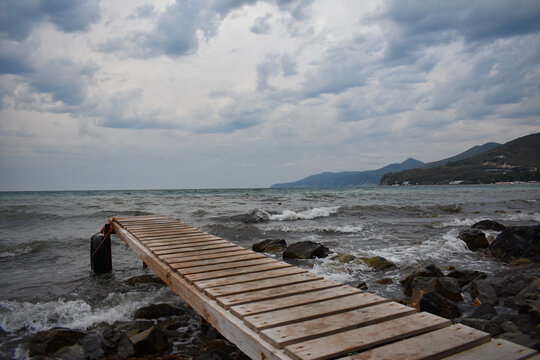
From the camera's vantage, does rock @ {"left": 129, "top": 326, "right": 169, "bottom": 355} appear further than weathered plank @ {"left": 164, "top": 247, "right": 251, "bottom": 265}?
No

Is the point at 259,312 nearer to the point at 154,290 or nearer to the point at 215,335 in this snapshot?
the point at 215,335

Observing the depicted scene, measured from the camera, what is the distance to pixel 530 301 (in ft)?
17.2

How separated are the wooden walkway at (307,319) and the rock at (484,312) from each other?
253 centimetres

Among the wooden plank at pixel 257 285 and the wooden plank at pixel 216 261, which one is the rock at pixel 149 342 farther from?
the wooden plank at pixel 257 285

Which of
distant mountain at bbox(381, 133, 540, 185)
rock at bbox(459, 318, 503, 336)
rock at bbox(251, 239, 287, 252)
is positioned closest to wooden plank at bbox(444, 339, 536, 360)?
rock at bbox(459, 318, 503, 336)

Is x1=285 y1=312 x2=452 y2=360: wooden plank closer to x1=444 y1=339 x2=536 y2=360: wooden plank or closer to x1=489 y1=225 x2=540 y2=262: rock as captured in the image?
x1=444 y1=339 x2=536 y2=360: wooden plank

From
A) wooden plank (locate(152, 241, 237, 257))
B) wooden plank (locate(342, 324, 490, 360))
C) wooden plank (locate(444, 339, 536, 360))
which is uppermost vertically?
wooden plank (locate(152, 241, 237, 257))

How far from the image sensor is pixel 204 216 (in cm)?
2147

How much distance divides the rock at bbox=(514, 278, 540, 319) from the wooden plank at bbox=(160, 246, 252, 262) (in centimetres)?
434

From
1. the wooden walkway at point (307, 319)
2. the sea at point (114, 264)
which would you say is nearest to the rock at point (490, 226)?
the sea at point (114, 264)

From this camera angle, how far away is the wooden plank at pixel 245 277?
4395 mm

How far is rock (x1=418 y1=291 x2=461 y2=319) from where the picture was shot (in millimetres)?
5293

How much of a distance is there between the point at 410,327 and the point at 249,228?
44.1 feet

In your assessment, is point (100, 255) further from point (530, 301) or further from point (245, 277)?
point (530, 301)
